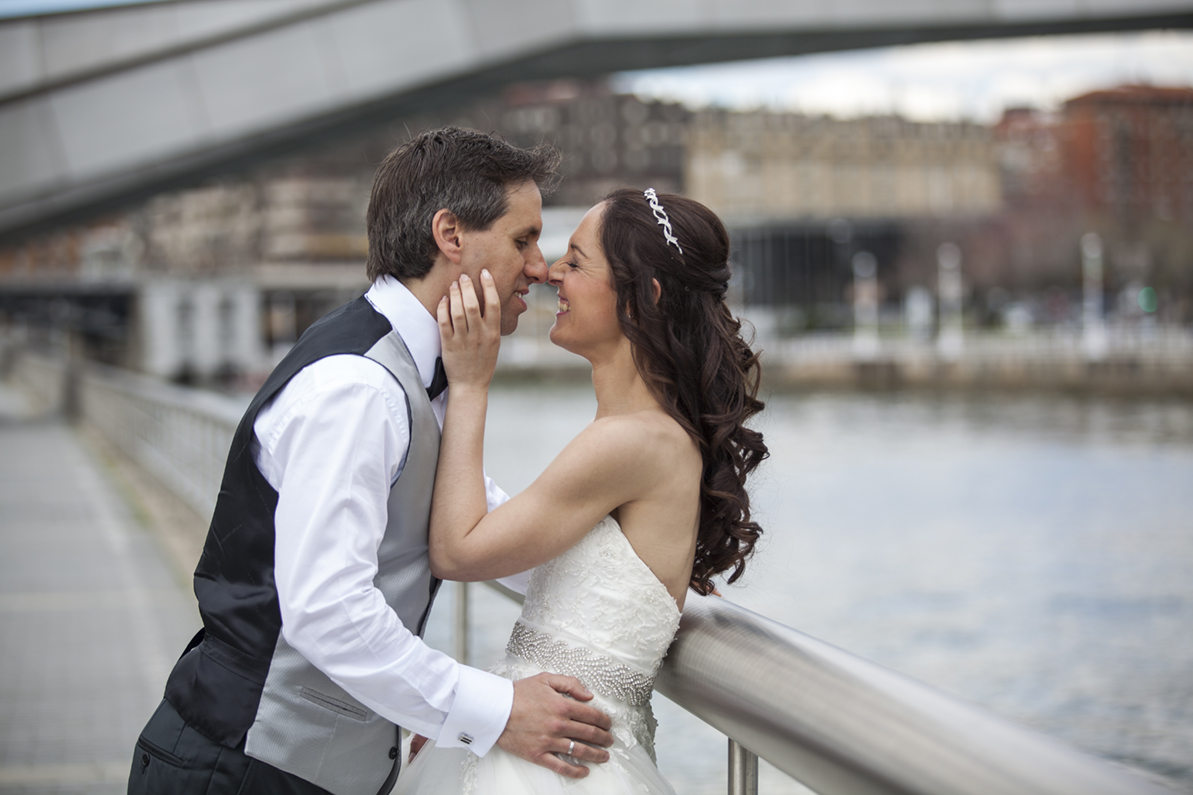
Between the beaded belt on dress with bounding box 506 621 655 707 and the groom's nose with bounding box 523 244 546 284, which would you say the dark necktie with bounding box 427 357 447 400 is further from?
the beaded belt on dress with bounding box 506 621 655 707

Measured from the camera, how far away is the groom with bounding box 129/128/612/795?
170cm

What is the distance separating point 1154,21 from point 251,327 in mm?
63915

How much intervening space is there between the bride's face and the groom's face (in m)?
0.05

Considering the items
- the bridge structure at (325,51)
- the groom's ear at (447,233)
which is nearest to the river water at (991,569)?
the groom's ear at (447,233)

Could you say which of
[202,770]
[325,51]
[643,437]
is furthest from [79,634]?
[325,51]

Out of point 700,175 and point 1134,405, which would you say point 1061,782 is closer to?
point 1134,405

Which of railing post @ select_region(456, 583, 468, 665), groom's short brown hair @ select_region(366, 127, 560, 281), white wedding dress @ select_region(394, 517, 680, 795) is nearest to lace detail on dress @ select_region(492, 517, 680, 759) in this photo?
white wedding dress @ select_region(394, 517, 680, 795)

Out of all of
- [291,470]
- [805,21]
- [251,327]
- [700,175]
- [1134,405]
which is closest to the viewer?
[291,470]

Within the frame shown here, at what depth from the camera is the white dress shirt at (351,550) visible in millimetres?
1677

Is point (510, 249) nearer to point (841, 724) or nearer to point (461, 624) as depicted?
point (841, 724)

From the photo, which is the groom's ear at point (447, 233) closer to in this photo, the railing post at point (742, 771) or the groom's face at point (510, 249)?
the groom's face at point (510, 249)

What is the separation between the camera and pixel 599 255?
2029 millimetres

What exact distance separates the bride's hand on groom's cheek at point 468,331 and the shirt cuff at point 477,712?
0.45 m

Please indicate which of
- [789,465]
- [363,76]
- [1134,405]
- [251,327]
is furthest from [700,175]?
[363,76]
